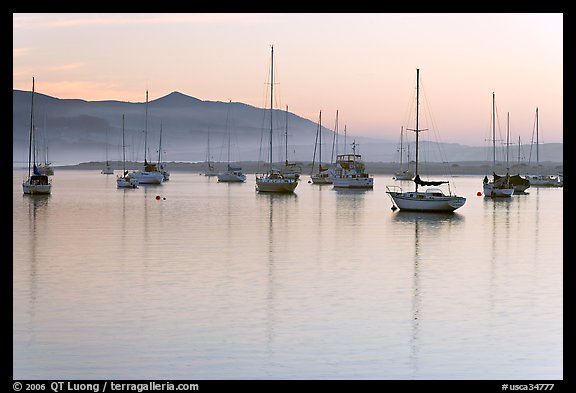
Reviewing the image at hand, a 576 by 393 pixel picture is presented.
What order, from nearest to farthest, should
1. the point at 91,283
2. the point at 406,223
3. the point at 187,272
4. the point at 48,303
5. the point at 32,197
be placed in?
the point at 48,303 → the point at 91,283 → the point at 187,272 → the point at 406,223 → the point at 32,197

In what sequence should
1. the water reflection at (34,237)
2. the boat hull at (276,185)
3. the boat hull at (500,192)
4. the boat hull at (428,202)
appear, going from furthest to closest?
the boat hull at (276,185) < the boat hull at (500,192) < the boat hull at (428,202) < the water reflection at (34,237)

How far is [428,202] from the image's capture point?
2459 inches

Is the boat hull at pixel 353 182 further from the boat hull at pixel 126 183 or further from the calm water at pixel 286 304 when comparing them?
the calm water at pixel 286 304

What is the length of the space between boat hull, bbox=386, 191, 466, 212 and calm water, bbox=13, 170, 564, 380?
1387cm

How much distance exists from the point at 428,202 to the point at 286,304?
39829mm

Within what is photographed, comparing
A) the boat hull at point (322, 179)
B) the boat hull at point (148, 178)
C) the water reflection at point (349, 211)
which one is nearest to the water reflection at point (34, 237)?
the water reflection at point (349, 211)

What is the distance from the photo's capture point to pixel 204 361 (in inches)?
687

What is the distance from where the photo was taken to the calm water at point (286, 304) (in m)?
17.5

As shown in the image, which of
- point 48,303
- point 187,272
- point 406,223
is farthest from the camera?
point 406,223

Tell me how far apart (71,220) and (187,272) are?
26449mm

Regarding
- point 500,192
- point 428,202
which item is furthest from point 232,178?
point 428,202

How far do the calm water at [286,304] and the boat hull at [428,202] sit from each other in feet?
45.5
